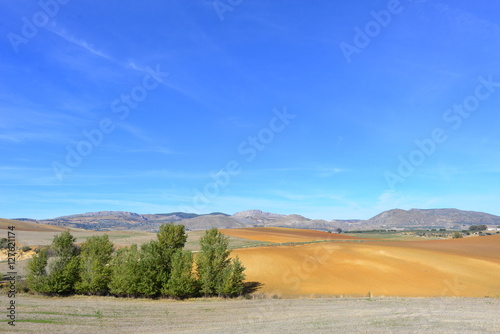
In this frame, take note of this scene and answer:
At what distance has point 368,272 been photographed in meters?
40.2

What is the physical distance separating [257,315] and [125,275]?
13.6 meters

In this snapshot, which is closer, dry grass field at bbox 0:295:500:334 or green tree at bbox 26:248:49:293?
dry grass field at bbox 0:295:500:334

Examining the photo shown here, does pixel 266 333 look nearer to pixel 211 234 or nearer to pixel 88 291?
pixel 211 234

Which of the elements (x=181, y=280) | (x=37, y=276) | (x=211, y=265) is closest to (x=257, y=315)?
(x=181, y=280)

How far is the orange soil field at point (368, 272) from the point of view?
3389cm

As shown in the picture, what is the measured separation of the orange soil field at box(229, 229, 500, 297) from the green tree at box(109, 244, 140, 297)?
39.9 ft

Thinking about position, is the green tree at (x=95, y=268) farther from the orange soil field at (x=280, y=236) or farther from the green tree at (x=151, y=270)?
the orange soil field at (x=280, y=236)

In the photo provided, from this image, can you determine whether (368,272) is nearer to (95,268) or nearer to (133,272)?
(133,272)

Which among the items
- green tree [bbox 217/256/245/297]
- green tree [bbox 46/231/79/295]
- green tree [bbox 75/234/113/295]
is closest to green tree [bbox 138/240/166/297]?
green tree [bbox 75/234/113/295]

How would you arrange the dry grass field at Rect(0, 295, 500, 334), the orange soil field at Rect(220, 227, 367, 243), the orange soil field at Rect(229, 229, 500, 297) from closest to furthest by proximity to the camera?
the dry grass field at Rect(0, 295, 500, 334) < the orange soil field at Rect(229, 229, 500, 297) < the orange soil field at Rect(220, 227, 367, 243)

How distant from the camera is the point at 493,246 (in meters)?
69.4

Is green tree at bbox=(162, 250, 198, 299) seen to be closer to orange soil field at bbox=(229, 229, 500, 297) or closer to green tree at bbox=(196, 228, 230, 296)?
green tree at bbox=(196, 228, 230, 296)

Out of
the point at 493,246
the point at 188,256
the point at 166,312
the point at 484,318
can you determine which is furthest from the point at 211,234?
the point at 493,246

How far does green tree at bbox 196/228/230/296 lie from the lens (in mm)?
31609
